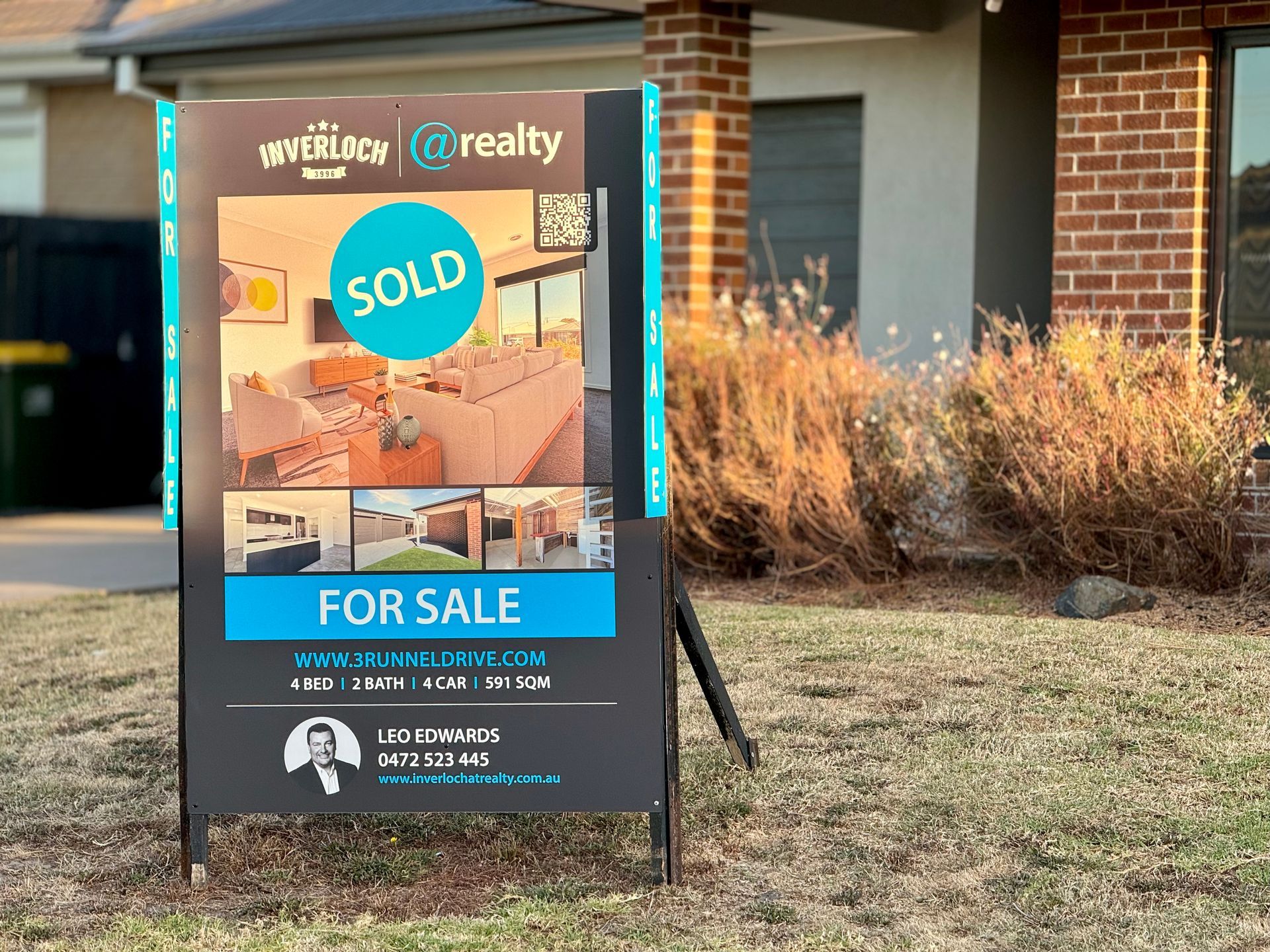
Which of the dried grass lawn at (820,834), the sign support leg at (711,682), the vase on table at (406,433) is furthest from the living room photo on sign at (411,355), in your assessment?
the dried grass lawn at (820,834)

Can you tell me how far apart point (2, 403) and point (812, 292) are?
609 cm

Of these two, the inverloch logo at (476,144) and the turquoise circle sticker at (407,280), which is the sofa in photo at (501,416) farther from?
the inverloch logo at (476,144)

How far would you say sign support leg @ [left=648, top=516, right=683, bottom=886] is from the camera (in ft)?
14.5

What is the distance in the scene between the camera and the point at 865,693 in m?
5.93

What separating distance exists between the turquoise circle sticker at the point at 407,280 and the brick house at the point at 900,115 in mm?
4469

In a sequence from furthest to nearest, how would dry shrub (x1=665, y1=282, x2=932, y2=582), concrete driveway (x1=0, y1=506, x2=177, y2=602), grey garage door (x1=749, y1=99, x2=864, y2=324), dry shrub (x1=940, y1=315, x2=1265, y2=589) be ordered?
1. grey garage door (x1=749, y1=99, x2=864, y2=324)
2. concrete driveway (x1=0, y1=506, x2=177, y2=602)
3. dry shrub (x1=665, y1=282, x2=932, y2=582)
4. dry shrub (x1=940, y1=315, x2=1265, y2=589)

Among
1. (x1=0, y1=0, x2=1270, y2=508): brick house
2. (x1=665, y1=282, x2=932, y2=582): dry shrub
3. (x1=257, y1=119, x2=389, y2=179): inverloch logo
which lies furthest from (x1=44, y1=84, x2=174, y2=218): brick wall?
(x1=257, y1=119, x2=389, y2=179): inverloch logo

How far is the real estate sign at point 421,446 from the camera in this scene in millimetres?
4285

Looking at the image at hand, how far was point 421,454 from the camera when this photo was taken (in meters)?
4.33

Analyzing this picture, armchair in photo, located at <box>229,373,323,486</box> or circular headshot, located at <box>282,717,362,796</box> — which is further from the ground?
armchair in photo, located at <box>229,373,323,486</box>

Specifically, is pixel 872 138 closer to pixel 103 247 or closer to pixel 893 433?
pixel 893 433

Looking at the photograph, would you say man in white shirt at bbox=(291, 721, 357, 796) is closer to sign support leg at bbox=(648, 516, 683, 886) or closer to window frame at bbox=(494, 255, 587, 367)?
sign support leg at bbox=(648, 516, 683, 886)

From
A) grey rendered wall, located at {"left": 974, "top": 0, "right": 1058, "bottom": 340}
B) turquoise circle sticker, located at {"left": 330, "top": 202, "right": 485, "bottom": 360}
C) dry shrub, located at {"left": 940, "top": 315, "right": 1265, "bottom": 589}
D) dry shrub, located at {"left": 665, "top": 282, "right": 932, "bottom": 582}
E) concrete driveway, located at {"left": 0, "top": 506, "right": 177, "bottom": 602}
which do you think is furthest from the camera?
grey rendered wall, located at {"left": 974, "top": 0, "right": 1058, "bottom": 340}

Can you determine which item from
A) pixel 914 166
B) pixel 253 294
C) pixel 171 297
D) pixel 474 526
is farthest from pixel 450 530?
pixel 914 166
